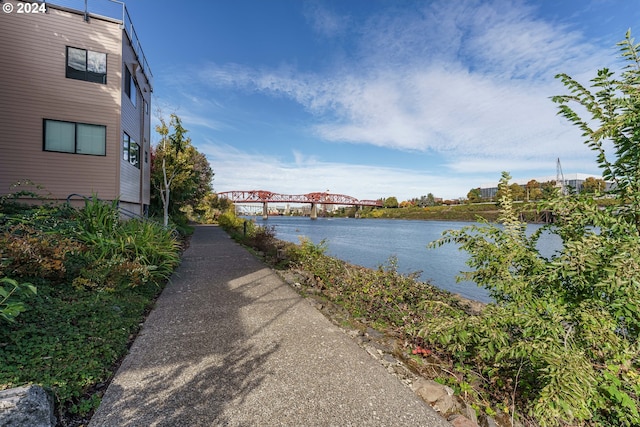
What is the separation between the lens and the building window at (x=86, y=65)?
372 inches

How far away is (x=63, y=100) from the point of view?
9367 mm

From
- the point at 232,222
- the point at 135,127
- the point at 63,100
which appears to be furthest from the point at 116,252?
the point at 232,222

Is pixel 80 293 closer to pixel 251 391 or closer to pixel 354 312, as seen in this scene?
pixel 251 391

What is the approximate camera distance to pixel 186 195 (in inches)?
694

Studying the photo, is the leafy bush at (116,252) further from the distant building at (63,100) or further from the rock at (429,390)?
the rock at (429,390)

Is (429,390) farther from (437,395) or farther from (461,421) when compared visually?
(461,421)

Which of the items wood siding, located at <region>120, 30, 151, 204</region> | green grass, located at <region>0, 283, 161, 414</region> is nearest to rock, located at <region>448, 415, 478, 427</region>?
green grass, located at <region>0, 283, 161, 414</region>

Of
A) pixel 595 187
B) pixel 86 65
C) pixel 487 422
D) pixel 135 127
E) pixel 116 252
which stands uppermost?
pixel 86 65

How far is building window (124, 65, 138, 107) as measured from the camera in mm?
11016

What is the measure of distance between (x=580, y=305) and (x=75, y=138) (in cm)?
1276

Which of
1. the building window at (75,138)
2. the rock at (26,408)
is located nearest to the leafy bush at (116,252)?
the rock at (26,408)

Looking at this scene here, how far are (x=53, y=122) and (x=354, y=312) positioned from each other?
36.5 ft

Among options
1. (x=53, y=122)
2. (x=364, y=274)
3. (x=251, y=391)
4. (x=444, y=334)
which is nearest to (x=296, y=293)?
(x=364, y=274)

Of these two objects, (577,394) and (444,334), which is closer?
(577,394)
